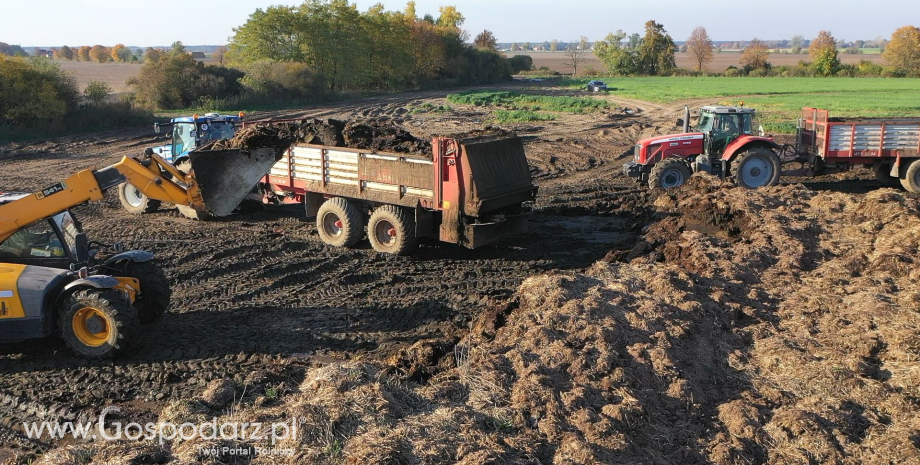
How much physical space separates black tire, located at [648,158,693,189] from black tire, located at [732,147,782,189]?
1069 mm

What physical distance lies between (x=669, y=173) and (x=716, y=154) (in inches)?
48.8

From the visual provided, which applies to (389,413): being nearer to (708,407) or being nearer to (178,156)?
(708,407)

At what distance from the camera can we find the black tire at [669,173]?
1575 cm

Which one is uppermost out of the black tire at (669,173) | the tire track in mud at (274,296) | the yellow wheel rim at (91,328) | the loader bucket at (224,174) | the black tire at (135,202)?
the loader bucket at (224,174)

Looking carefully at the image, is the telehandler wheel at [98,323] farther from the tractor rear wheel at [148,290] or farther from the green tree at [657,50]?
the green tree at [657,50]

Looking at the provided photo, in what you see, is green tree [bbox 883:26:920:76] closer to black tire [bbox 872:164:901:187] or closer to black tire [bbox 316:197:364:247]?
black tire [bbox 872:164:901:187]

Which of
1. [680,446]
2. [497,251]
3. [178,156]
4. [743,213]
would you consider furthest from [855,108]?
[680,446]

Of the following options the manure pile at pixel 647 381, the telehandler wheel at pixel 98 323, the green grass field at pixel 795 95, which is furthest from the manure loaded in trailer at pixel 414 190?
the green grass field at pixel 795 95

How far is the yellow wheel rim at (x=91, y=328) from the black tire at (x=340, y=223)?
5017 millimetres

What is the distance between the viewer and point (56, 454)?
5531 millimetres

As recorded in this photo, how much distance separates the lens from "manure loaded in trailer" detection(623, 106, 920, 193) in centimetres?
1570

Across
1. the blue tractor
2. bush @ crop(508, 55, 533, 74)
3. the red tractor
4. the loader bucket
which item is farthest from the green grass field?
the loader bucket

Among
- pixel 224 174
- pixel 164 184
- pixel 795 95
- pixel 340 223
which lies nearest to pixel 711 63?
pixel 795 95

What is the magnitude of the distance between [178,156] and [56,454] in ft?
34.6
